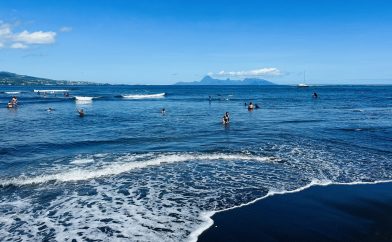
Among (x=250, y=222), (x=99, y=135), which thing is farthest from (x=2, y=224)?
(x=99, y=135)

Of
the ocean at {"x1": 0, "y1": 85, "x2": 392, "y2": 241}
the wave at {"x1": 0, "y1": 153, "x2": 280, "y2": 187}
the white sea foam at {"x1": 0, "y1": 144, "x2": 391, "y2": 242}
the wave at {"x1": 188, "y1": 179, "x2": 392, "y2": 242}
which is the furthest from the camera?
the wave at {"x1": 0, "y1": 153, "x2": 280, "y2": 187}

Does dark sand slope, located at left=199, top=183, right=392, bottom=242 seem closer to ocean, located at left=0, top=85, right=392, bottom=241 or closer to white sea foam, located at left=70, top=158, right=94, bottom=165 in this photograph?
ocean, located at left=0, top=85, right=392, bottom=241

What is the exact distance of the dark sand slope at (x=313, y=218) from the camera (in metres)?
12.2

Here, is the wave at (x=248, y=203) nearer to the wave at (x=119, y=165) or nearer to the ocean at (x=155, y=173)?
the ocean at (x=155, y=173)

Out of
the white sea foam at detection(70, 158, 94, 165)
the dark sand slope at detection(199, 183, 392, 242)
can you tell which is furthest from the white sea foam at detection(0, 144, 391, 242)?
the dark sand slope at detection(199, 183, 392, 242)

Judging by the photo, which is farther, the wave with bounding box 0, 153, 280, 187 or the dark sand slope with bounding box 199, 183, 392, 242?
the wave with bounding box 0, 153, 280, 187

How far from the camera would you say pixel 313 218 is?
13.7m

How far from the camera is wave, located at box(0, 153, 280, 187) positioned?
19.4 metres

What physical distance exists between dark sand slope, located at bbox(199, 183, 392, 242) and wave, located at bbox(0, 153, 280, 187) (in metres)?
8.03

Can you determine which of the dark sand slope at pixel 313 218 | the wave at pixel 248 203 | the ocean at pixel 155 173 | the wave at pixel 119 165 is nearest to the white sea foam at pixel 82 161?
the wave at pixel 119 165

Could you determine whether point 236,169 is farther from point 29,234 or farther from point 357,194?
point 29,234

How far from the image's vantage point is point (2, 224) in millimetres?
13695

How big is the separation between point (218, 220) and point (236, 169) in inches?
321

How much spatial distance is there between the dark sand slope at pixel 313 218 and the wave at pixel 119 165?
316 inches
